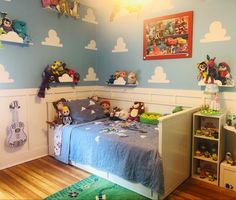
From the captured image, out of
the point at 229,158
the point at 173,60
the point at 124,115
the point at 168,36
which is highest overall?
the point at 168,36

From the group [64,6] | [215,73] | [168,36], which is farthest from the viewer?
[64,6]

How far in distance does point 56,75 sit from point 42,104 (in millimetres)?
452

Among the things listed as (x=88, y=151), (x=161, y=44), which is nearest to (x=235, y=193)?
(x=88, y=151)

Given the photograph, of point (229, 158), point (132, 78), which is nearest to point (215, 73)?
point (229, 158)

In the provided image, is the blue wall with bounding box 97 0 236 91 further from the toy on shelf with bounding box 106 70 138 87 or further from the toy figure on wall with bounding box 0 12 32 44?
the toy figure on wall with bounding box 0 12 32 44

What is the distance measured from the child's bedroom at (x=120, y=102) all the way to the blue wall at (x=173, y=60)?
0.01 m

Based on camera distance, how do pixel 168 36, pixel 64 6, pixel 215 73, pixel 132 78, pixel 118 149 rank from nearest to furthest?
pixel 118 149
pixel 215 73
pixel 168 36
pixel 64 6
pixel 132 78

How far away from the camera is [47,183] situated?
2.43 metres

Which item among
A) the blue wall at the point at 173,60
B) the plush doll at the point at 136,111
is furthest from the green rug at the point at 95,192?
the blue wall at the point at 173,60

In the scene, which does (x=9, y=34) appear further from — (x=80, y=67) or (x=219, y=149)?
(x=219, y=149)

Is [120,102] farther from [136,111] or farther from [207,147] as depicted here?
[207,147]

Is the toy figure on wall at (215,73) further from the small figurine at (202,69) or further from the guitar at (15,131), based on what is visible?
the guitar at (15,131)

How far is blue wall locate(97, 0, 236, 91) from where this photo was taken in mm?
2555

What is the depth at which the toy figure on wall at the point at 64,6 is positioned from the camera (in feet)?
10.1
